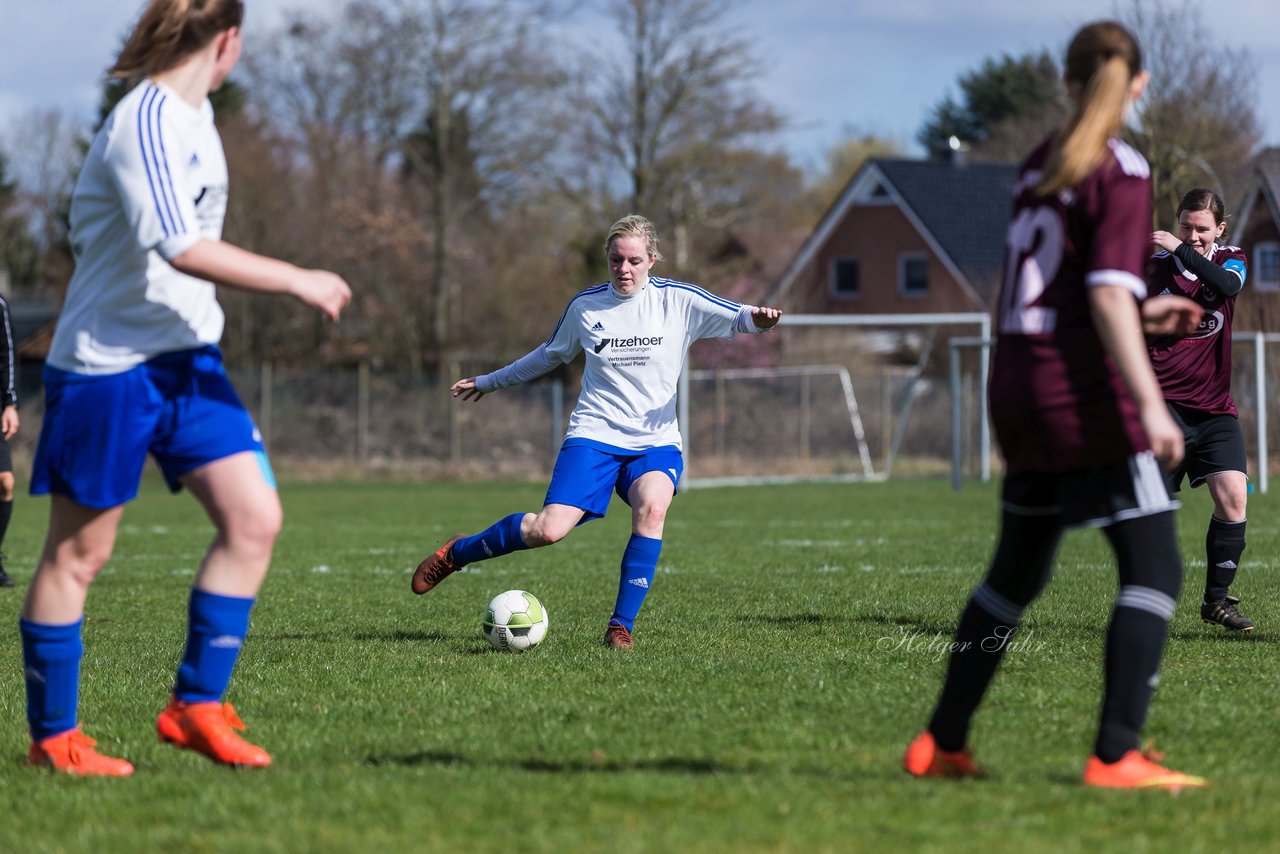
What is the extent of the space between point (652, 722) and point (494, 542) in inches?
87.6

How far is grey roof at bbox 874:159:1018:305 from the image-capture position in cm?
4097

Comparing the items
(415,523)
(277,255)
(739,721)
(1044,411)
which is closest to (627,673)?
(739,721)

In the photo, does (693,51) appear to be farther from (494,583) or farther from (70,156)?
(70,156)

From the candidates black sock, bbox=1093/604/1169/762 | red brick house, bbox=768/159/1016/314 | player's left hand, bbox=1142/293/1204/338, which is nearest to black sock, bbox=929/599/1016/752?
black sock, bbox=1093/604/1169/762

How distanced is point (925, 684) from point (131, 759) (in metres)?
2.69

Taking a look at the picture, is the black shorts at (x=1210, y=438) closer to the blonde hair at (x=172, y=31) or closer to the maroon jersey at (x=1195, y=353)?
the maroon jersey at (x=1195, y=353)

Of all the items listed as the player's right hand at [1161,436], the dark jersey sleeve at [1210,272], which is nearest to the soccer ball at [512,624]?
the dark jersey sleeve at [1210,272]

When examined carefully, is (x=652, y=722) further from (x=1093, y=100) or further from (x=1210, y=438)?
(x=1210, y=438)

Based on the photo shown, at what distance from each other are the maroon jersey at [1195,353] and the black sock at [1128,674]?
343 cm

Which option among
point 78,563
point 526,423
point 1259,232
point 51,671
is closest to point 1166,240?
point 78,563

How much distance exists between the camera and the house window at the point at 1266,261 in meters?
36.3

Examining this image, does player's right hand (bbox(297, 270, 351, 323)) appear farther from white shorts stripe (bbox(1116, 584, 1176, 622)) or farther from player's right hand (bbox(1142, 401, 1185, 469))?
white shorts stripe (bbox(1116, 584, 1176, 622))

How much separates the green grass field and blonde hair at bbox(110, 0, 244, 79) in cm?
187

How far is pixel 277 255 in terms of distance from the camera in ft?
119
